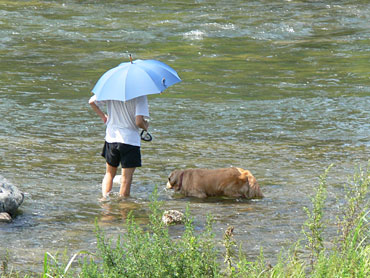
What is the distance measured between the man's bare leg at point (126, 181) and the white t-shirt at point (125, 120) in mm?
334

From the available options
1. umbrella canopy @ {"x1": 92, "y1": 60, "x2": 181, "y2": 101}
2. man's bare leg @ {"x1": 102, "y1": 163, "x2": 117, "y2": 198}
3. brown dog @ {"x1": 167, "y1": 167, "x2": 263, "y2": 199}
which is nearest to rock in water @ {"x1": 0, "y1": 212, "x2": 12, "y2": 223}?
man's bare leg @ {"x1": 102, "y1": 163, "x2": 117, "y2": 198}

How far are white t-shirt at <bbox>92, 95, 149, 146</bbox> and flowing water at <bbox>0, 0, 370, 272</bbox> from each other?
2.35 ft

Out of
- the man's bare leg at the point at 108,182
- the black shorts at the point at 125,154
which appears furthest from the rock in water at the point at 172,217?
the man's bare leg at the point at 108,182

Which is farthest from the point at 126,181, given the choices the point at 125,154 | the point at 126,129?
the point at 126,129

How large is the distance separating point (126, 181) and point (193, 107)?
19.3 ft

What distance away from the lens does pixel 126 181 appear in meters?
8.22

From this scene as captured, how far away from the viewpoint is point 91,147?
10.9 m

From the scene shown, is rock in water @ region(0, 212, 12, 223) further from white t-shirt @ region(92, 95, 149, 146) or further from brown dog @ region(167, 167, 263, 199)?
brown dog @ region(167, 167, 263, 199)

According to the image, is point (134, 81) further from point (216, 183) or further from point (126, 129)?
point (216, 183)

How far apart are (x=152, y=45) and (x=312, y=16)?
264 inches

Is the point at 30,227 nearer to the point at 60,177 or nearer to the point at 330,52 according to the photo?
the point at 60,177

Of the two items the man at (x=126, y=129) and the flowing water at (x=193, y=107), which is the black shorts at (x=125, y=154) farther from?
the flowing water at (x=193, y=107)

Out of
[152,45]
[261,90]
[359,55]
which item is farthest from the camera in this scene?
[152,45]

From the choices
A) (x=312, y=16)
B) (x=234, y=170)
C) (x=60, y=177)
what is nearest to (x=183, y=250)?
(x=234, y=170)
